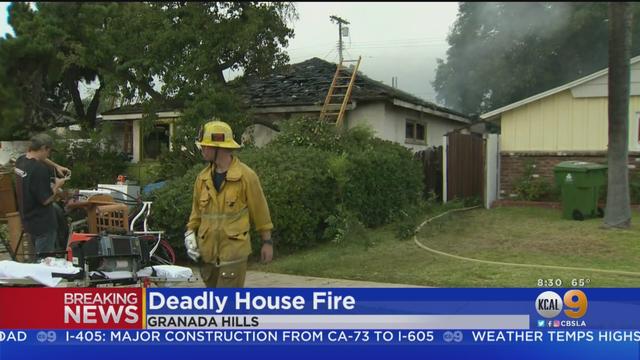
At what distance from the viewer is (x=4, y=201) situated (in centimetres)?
684

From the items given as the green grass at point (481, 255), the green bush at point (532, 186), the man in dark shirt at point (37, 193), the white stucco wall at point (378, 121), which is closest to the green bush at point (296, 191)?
the green grass at point (481, 255)

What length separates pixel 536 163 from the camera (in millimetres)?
13625

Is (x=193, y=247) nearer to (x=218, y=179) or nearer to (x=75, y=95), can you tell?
(x=218, y=179)

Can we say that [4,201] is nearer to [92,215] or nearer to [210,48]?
[92,215]

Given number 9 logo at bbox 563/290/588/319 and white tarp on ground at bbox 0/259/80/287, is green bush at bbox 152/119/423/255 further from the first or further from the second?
number 9 logo at bbox 563/290/588/319

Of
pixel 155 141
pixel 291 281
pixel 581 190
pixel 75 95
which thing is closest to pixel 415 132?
pixel 581 190

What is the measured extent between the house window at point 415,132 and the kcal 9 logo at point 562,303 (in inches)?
466

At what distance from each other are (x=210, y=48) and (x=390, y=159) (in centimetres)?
391

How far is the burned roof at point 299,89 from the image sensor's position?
12.5m

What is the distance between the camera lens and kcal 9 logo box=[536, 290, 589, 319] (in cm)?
342

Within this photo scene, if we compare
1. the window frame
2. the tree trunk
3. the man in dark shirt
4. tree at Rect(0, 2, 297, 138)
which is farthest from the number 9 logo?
the window frame

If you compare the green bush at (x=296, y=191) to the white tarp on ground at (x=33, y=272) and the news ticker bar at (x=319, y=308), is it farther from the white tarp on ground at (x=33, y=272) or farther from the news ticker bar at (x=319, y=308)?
the news ticker bar at (x=319, y=308)

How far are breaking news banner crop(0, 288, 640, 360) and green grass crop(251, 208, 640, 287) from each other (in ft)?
7.95

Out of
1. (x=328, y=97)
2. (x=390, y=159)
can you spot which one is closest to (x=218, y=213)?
(x=390, y=159)
